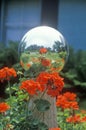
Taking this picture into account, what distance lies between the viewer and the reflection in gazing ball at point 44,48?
16.0 ft

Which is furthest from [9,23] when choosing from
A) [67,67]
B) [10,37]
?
[67,67]

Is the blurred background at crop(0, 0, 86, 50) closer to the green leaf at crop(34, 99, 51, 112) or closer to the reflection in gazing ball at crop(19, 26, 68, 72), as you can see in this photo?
the reflection in gazing ball at crop(19, 26, 68, 72)

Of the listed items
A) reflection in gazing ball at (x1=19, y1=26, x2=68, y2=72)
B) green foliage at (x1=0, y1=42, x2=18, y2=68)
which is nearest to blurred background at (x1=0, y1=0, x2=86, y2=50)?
green foliage at (x1=0, y1=42, x2=18, y2=68)

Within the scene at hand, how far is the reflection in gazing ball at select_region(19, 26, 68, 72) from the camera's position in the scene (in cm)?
488

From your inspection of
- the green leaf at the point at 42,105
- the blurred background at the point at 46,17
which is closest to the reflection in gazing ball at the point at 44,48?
the green leaf at the point at 42,105

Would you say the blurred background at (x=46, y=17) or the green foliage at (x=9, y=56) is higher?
the blurred background at (x=46, y=17)

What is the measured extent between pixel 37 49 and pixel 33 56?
10 centimetres

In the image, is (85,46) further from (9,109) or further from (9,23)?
(9,109)

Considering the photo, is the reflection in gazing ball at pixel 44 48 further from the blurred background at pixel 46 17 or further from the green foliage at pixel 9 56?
the blurred background at pixel 46 17

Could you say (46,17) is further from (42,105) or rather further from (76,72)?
(42,105)

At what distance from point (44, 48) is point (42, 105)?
701mm

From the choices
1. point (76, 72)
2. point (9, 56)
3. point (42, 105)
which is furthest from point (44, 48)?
point (9, 56)

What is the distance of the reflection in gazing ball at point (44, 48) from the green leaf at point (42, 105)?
443 mm

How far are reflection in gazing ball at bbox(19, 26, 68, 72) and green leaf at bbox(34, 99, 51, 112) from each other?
1.45 ft
